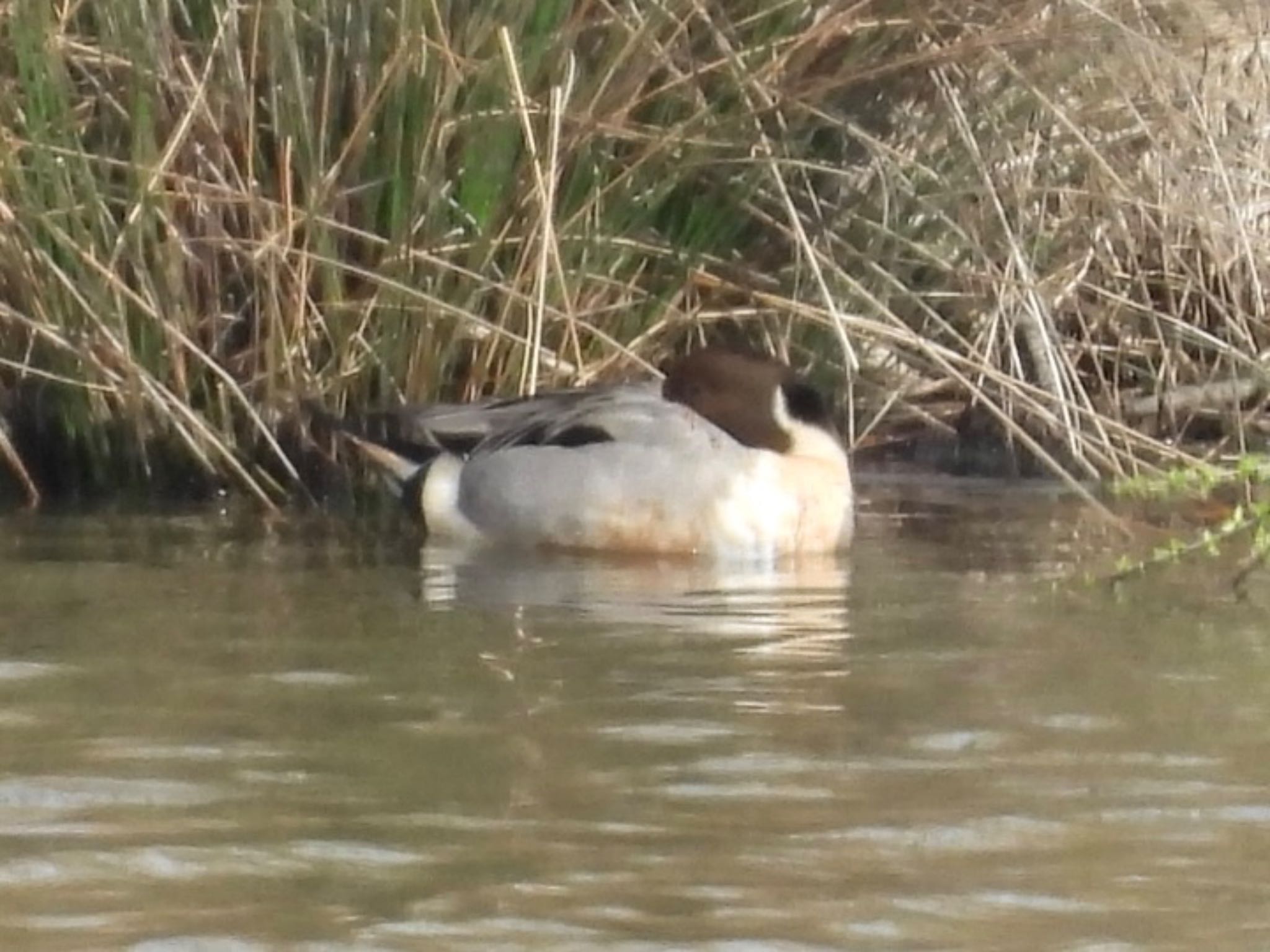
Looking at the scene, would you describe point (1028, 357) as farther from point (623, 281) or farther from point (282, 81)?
point (282, 81)

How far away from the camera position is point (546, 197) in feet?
23.3

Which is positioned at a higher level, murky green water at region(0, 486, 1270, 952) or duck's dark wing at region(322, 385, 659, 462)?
duck's dark wing at region(322, 385, 659, 462)

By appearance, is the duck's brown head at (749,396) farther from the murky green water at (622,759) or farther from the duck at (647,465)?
the murky green water at (622,759)

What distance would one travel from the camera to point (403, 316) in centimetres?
745

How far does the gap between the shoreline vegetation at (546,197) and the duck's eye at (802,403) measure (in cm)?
23

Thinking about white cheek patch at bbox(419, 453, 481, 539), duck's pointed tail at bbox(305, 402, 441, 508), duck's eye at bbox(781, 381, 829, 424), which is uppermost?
duck's eye at bbox(781, 381, 829, 424)

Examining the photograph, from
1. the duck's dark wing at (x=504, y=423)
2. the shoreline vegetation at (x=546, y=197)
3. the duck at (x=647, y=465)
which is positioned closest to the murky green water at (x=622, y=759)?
the duck at (x=647, y=465)

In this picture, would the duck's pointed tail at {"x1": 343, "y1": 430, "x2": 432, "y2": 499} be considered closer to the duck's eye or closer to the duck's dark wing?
the duck's dark wing

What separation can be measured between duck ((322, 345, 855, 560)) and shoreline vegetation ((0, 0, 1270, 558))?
279mm

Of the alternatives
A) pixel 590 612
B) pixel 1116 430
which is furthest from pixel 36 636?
pixel 1116 430

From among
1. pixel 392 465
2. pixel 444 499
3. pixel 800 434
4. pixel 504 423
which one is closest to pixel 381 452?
pixel 392 465

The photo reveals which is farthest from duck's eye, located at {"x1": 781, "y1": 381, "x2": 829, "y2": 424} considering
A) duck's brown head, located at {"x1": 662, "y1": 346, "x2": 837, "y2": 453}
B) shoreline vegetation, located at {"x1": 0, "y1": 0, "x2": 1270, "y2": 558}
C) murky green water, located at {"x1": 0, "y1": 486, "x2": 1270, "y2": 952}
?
murky green water, located at {"x1": 0, "y1": 486, "x2": 1270, "y2": 952}

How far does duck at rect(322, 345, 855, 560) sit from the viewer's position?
6.99 meters

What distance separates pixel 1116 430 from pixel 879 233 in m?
0.82
